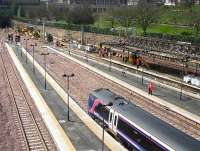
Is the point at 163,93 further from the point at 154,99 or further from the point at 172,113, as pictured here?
the point at 172,113

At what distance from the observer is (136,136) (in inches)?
1060

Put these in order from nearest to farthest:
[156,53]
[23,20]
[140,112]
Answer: [140,112], [156,53], [23,20]

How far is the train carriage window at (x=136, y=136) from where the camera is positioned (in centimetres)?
2478

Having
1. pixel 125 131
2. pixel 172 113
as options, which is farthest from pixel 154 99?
pixel 125 131

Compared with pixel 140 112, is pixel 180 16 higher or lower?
higher

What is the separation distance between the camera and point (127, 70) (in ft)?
216

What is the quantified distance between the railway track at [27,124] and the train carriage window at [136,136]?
5.26m

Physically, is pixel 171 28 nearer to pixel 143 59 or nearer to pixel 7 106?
pixel 143 59

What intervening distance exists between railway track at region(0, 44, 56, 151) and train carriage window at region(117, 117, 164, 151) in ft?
17.3

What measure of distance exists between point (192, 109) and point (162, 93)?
7.55 m

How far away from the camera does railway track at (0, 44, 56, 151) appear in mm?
31391

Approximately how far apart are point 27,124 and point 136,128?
13000mm

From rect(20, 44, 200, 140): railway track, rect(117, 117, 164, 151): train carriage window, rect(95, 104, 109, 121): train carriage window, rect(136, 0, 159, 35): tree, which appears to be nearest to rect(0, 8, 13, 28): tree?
rect(136, 0, 159, 35): tree

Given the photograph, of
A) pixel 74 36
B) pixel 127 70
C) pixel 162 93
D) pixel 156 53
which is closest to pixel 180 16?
pixel 74 36
